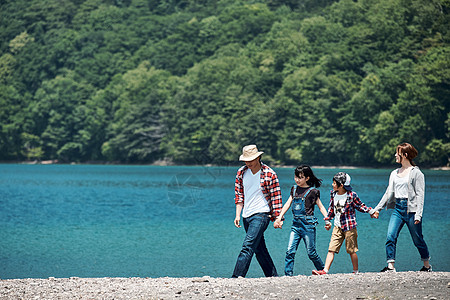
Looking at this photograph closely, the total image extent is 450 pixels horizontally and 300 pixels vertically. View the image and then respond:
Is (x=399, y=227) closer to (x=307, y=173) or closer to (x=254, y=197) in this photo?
(x=307, y=173)

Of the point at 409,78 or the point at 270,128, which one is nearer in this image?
the point at 409,78

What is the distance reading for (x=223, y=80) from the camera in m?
115

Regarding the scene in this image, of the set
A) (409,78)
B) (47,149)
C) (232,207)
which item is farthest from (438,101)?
(47,149)

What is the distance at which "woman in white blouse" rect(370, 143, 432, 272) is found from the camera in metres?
10.8

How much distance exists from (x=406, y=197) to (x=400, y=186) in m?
0.19

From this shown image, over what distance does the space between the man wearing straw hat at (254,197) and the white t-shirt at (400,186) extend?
202 centimetres

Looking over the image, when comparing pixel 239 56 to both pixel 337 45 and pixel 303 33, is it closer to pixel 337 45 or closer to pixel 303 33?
pixel 303 33

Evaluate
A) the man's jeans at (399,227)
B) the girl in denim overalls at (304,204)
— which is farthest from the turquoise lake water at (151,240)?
the girl in denim overalls at (304,204)

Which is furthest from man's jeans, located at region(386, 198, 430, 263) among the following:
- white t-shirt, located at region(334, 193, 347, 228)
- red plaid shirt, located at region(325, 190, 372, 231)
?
white t-shirt, located at region(334, 193, 347, 228)

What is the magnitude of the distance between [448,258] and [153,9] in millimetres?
162286

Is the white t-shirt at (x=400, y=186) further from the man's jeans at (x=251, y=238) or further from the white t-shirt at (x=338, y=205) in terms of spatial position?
the man's jeans at (x=251, y=238)

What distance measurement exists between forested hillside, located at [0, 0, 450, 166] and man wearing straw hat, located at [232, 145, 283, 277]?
64934 millimetres

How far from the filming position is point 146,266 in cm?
1625

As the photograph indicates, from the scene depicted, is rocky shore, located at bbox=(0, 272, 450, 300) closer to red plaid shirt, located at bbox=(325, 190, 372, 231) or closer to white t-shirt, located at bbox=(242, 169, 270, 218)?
red plaid shirt, located at bbox=(325, 190, 372, 231)
